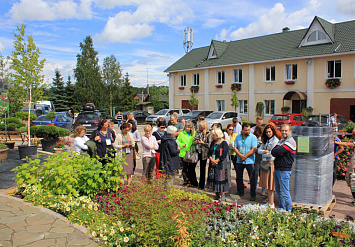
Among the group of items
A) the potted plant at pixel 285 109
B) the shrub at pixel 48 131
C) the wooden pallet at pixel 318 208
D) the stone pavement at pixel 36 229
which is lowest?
the wooden pallet at pixel 318 208

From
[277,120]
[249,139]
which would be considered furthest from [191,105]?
[249,139]

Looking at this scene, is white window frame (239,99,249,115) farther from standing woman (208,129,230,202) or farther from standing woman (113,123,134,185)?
standing woman (208,129,230,202)

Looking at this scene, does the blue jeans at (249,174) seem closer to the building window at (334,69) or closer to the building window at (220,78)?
the building window at (334,69)

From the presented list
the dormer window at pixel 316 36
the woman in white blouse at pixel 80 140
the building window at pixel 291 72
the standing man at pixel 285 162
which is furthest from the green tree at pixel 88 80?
the standing man at pixel 285 162

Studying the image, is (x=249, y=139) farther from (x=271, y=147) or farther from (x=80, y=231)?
(x=80, y=231)

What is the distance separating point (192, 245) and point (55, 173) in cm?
324

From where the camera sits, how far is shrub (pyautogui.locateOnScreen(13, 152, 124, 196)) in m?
5.47

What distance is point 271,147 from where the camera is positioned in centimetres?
604

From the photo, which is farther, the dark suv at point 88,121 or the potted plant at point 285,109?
the potted plant at point 285,109

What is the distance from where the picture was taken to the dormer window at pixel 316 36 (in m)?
24.5

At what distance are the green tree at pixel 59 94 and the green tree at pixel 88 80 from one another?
6.33 feet

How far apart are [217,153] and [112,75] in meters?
48.8

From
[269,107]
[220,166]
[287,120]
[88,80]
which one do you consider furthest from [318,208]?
[88,80]

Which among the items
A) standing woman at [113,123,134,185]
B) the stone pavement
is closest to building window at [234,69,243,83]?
standing woman at [113,123,134,185]
